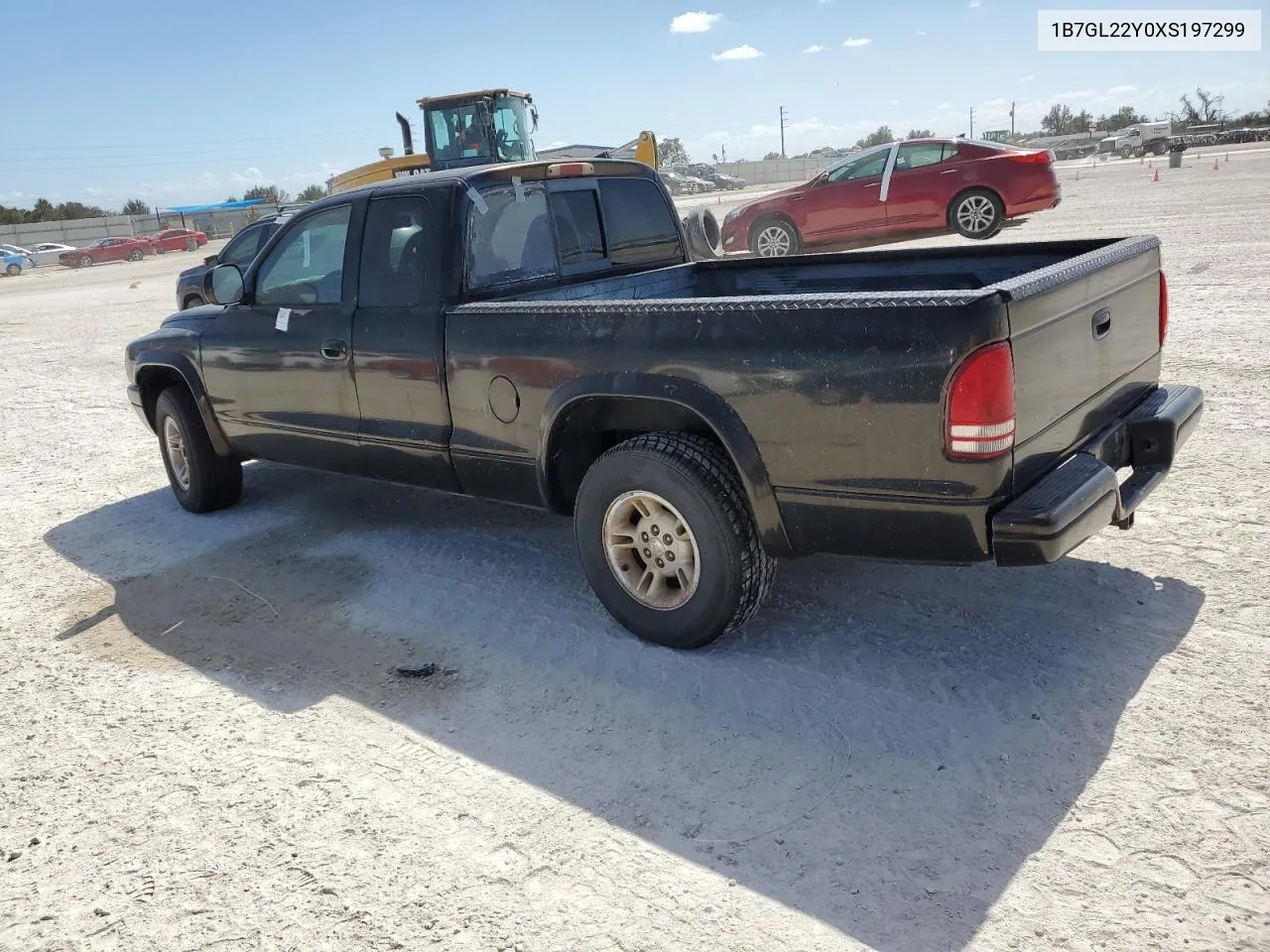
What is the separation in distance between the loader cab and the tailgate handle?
17.0 m

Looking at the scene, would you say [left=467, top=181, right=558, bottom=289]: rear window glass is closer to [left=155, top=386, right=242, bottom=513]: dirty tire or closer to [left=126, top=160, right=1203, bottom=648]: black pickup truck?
[left=126, top=160, right=1203, bottom=648]: black pickup truck

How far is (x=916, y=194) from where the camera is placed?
563 inches

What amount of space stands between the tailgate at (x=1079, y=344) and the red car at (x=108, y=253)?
165 ft

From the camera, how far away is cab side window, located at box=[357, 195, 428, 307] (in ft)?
14.8

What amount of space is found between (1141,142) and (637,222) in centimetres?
5778

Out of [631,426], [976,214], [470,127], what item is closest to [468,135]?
[470,127]

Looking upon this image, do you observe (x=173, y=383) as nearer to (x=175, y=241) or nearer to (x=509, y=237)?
(x=509, y=237)

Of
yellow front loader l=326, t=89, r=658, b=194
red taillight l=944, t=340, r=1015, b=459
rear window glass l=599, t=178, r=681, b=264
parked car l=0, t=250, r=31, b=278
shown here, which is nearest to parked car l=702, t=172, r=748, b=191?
parked car l=0, t=250, r=31, b=278

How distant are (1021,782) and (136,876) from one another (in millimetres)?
2554

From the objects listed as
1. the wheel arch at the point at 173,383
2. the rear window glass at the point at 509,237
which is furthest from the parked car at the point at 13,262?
the rear window glass at the point at 509,237

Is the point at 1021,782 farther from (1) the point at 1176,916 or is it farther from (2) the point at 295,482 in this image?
(2) the point at 295,482

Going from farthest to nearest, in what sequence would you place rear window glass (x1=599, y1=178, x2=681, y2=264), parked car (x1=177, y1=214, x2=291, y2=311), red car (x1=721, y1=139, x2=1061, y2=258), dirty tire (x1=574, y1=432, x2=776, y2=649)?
red car (x1=721, y1=139, x2=1061, y2=258), parked car (x1=177, y1=214, x2=291, y2=311), rear window glass (x1=599, y1=178, x2=681, y2=264), dirty tire (x1=574, y1=432, x2=776, y2=649)

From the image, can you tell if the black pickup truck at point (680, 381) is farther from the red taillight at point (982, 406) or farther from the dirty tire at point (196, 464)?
the dirty tire at point (196, 464)

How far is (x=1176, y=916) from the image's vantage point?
7.67 feet
